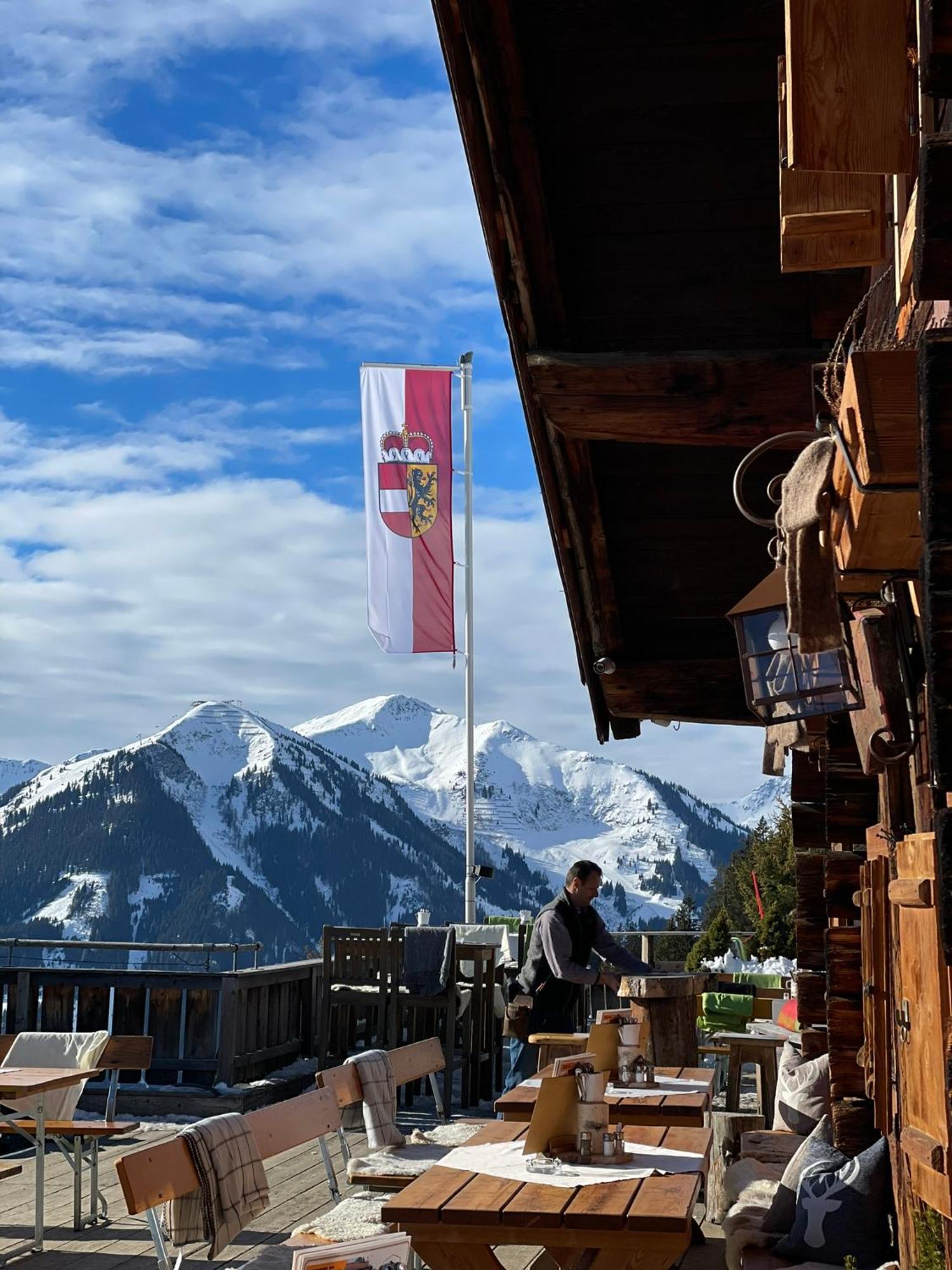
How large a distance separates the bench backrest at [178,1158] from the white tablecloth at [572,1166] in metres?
0.72

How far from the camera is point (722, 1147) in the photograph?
645cm

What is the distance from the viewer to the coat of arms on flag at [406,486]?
15.8m

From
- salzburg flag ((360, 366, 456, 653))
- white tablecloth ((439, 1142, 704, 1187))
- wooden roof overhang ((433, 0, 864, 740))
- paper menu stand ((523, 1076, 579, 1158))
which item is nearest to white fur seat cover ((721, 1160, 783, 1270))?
white tablecloth ((439, 1142, 704, 1187))

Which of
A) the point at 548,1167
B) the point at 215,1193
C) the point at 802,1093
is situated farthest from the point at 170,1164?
the point at 802,1093

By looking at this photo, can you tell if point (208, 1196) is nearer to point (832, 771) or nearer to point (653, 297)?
point (832, 771)

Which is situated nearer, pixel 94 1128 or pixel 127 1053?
pixel 94 1128

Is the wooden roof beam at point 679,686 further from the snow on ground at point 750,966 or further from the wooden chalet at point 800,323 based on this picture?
the snow on ground at point 750,966

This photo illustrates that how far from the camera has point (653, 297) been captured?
3.98 meters

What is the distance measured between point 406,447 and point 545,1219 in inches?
526

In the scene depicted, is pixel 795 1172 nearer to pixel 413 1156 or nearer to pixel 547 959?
pixel 413 1156

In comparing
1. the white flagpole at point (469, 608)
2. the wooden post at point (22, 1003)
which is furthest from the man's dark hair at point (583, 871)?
the white flagpole at point (469, 608)

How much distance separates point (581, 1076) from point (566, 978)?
3.65 metres

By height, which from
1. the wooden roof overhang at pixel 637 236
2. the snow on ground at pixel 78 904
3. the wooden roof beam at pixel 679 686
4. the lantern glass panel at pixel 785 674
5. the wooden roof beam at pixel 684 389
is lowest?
the snow on ground at pixel 78 904

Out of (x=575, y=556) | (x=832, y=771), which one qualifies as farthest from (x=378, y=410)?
(x=832, y=771)
